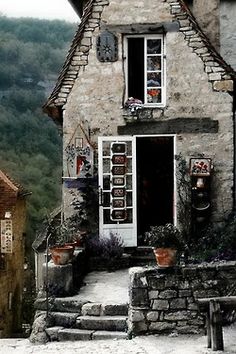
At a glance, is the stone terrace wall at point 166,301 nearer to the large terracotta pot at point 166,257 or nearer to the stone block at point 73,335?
the large terracotta pot at point 166,257

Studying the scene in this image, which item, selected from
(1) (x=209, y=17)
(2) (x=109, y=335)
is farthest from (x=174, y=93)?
(2) (x=109, y=335)

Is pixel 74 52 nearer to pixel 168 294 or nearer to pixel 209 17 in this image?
pixel 209 17

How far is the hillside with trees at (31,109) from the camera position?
4709 cm

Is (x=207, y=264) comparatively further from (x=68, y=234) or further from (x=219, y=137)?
(x=219, y=137)

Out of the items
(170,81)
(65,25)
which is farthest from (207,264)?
(65,25)

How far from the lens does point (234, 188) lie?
14.0 m

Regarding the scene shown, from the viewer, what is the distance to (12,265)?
81.8 feet

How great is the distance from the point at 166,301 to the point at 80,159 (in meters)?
5.02

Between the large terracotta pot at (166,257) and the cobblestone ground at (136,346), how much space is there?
115cm

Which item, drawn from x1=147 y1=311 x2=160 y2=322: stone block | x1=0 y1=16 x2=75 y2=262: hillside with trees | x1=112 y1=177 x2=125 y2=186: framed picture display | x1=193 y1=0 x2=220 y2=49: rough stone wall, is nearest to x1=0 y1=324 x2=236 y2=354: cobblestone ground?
x1=147 y1=311 x2=160 y2=322: stone block

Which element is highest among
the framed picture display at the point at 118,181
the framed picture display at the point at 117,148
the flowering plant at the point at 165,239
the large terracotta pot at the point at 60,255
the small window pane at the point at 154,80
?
the small window pane at the point at 154,80

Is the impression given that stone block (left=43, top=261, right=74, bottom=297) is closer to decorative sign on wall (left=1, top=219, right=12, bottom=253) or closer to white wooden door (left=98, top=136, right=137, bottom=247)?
white wooden door (left=98, top=136, right=137, bottom=247)

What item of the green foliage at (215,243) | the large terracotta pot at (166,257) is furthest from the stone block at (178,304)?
the green foliage at (215,243)

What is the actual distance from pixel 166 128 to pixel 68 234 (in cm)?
350
